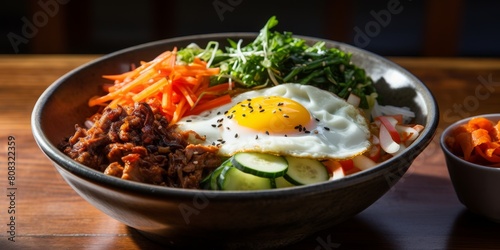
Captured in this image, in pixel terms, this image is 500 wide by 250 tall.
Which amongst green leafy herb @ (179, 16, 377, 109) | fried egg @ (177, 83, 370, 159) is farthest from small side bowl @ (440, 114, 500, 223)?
green leafy herb @ (179, 16, 377, 109)

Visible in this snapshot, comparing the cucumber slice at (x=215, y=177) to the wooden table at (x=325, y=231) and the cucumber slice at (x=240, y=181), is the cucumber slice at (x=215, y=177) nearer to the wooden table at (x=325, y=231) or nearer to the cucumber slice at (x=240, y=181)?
the cucumber slice at (x=240, y=181)

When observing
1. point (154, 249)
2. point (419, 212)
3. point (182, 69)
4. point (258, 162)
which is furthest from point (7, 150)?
point (419, 212)

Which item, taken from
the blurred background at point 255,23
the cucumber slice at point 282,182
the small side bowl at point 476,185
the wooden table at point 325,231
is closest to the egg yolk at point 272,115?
the cucumber slice at point 282,182

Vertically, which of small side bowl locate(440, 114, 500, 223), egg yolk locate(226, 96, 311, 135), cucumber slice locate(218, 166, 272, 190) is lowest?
small side bowl locate(440, 114, 500, 223)

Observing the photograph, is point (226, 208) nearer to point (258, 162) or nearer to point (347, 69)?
point (258, 162)

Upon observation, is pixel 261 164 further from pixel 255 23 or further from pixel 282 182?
pixel 255 23

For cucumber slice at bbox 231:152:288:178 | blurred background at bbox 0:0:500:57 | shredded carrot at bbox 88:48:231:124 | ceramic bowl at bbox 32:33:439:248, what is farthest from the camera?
blurred background at bbox 0:0:500:57

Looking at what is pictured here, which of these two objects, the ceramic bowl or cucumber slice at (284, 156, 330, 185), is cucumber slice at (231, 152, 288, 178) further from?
the ceramic bowl
